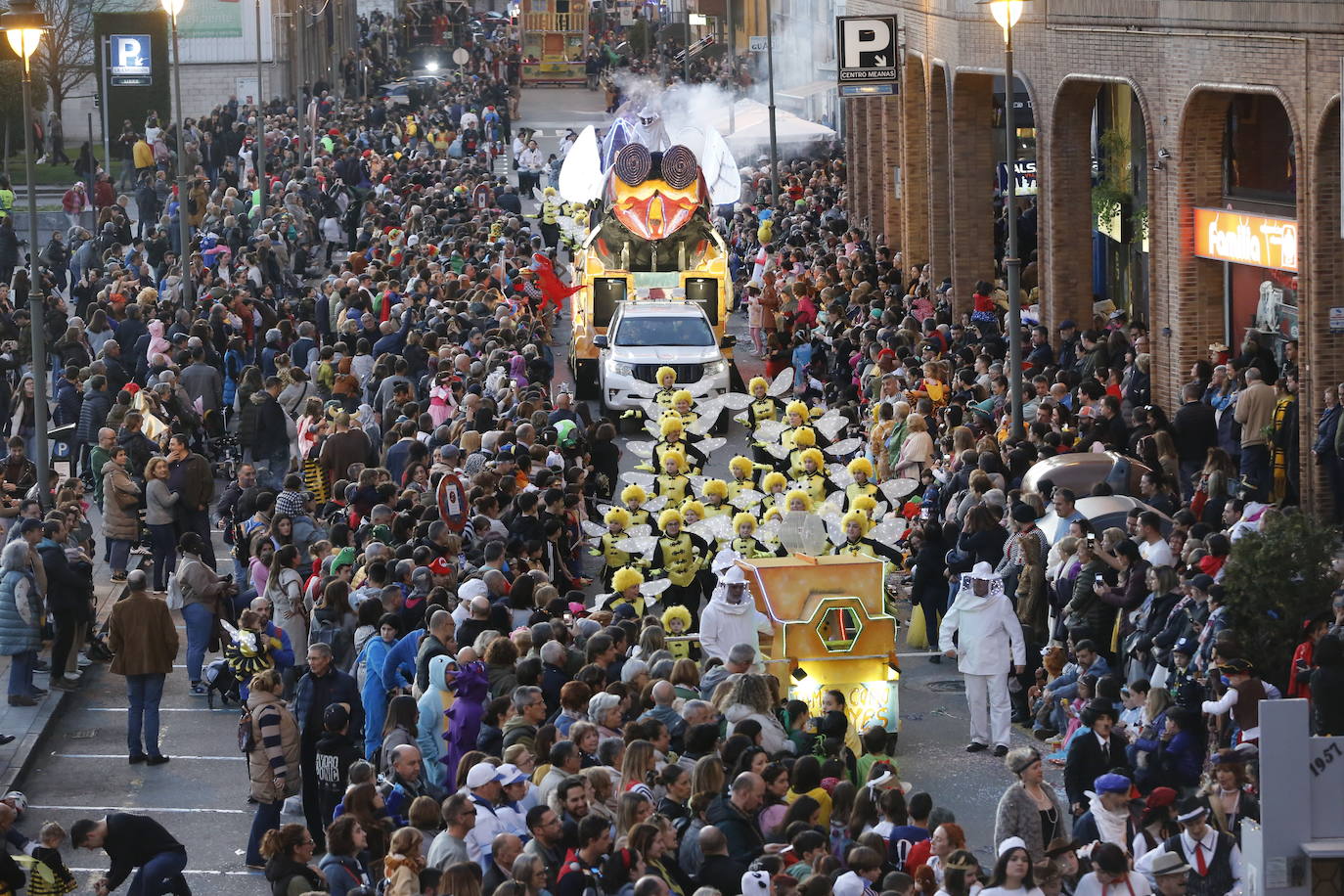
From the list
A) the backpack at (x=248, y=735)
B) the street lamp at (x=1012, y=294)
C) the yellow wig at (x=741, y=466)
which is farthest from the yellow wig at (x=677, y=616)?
the street lamp at (x=1012, y=294)

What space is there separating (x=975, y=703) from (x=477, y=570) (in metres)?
3.74

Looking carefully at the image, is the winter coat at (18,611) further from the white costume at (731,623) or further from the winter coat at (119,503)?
the white costume at (731,623)

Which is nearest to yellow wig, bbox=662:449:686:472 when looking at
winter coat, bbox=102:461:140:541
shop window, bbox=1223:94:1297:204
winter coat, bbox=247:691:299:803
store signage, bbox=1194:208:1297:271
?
winter coat, bbox=102:461:140:541

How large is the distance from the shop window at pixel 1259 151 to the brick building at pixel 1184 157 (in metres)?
0.02

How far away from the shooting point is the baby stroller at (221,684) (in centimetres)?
1838

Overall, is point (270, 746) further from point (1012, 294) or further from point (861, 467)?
point (1012, 294)

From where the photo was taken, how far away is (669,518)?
19.8 m

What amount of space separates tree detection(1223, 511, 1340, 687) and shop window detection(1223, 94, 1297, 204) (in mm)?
9280

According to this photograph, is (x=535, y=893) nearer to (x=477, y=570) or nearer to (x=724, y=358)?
(x=477, y=570)

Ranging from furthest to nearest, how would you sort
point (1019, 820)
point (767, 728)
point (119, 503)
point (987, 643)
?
1. point (119, 503)
2. point (987, 643)
3. point (767, 728)
4. point (1019, 820)

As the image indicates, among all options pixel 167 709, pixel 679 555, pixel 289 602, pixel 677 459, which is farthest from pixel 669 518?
pixel 167 709

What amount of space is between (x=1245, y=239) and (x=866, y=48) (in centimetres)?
1161

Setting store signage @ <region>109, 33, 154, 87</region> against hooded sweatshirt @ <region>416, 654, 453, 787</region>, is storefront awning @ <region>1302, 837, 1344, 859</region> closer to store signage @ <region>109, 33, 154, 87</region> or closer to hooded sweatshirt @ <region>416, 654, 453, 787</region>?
hooded sweatshirt @ <region>416, 654, 453, 787</region>

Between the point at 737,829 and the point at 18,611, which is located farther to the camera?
the point at 18,611
